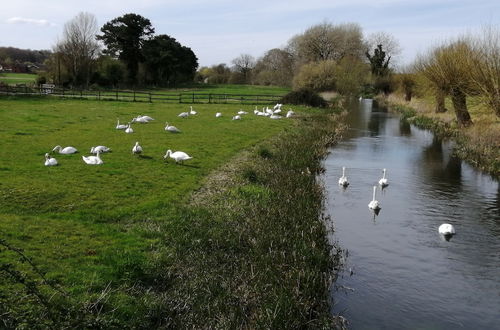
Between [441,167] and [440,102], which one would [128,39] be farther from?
[441,167]

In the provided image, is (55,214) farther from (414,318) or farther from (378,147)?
(378,147)

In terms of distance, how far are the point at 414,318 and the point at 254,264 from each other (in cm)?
304

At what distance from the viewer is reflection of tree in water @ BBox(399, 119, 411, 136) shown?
1356 inches

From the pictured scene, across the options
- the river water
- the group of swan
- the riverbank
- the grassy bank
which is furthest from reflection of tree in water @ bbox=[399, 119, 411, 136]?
the group of swan

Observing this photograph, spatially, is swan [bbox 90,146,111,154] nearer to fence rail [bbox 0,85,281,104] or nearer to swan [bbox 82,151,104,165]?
swan [bbox 82,151,104,165]

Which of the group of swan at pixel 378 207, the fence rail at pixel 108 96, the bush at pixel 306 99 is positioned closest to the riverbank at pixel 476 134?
the group of swan at pixel 378 207

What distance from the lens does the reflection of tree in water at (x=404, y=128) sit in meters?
34.5

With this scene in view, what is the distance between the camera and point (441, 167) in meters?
22.2

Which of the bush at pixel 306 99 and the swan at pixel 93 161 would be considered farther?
the bush at pixel 306 99

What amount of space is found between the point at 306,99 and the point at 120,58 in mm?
41681

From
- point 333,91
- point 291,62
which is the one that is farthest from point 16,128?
point 291,62

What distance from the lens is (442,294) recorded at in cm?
949

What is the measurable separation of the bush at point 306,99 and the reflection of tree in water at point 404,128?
843cm

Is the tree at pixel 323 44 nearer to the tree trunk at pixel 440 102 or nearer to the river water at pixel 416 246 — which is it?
the tree trunk at pixel 440 102
